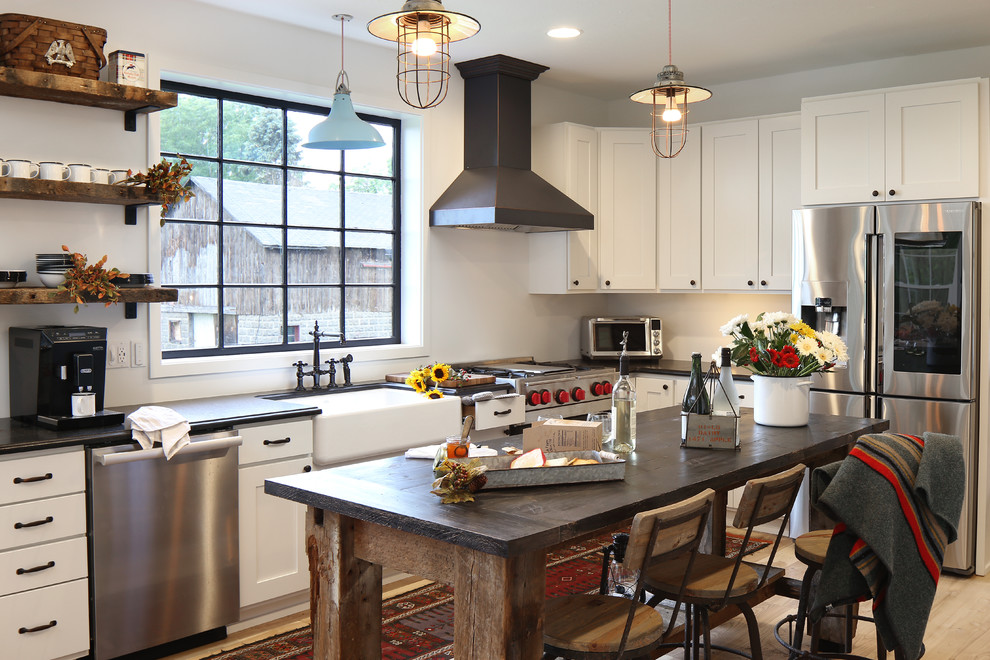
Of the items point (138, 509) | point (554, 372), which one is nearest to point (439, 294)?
point (554, 372)

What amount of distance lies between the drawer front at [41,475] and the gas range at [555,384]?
2272mm

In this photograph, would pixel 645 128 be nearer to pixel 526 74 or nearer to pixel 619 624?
pixel 526 74

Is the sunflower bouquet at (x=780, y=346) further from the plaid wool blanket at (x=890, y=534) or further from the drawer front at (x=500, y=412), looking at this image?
the drawer front at (x=500, y=412)

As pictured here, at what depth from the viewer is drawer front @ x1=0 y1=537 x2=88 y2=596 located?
2.90 meters

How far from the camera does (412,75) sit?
16.7 ft

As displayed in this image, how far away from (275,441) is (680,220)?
3.07 meters

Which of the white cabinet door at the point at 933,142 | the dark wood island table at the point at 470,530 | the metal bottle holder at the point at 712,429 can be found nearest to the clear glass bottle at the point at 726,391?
the metal bottle holder at the point at 712,429

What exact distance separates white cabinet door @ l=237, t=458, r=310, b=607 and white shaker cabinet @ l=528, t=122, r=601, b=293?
2358 millimetres

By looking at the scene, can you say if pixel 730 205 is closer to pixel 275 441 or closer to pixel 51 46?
pixel 275 441

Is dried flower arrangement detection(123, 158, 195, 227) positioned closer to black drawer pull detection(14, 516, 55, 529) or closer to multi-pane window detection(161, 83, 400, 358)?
multi-pane window detection(161, 83, 400, 358)

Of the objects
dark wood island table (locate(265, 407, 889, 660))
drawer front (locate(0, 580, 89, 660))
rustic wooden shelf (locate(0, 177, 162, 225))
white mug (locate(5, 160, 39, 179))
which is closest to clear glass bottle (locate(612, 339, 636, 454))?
dark wood island table (locate(265, 407, 889, 660))

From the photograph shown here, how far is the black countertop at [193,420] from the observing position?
297 cm

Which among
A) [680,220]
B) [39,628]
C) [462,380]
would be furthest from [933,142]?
[39,628]

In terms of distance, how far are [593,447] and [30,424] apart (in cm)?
213
